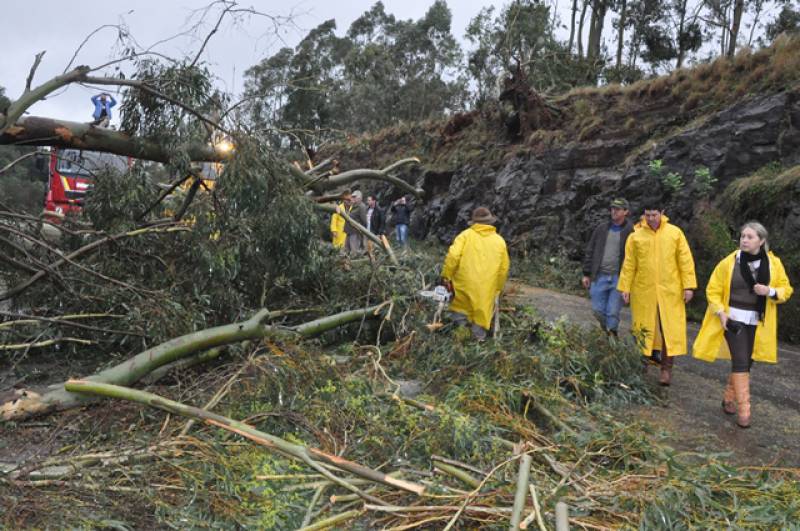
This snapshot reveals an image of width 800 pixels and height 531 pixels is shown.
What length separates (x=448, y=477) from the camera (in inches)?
127

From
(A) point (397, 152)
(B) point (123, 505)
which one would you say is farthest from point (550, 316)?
(A) point (397, 152)

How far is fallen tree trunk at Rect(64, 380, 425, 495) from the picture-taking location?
9.62 feet

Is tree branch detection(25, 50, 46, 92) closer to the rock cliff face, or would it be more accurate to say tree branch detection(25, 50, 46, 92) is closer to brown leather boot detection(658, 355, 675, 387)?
brown leather boot detection(658, 355, 675, 387)

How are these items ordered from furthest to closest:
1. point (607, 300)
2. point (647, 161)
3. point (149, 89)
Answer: point (647, 161) < point (607, 300) < point (149, 89)

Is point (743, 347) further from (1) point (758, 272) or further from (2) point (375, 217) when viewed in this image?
(2) point (375, 217)

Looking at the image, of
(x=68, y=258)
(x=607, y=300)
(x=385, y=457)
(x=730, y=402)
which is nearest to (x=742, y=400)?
(x=730, y=402)

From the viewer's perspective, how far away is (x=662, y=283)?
18.6 ft

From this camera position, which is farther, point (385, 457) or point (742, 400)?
point (742, 400)

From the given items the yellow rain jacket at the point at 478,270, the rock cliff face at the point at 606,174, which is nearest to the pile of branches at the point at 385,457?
the yellow rain jacket at the point at 478,270

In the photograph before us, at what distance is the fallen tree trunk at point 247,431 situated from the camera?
9.62ft

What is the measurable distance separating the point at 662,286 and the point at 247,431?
4104mm

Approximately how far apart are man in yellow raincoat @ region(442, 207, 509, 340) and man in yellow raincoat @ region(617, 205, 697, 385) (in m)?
1.33

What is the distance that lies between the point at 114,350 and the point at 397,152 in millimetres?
21559

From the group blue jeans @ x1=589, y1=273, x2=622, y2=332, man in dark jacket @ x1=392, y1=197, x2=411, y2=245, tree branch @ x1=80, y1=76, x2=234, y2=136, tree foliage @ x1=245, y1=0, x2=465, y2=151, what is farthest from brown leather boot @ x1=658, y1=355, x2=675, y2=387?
tree foliage @ x1=245, y1=0, x2=465, y2=151
